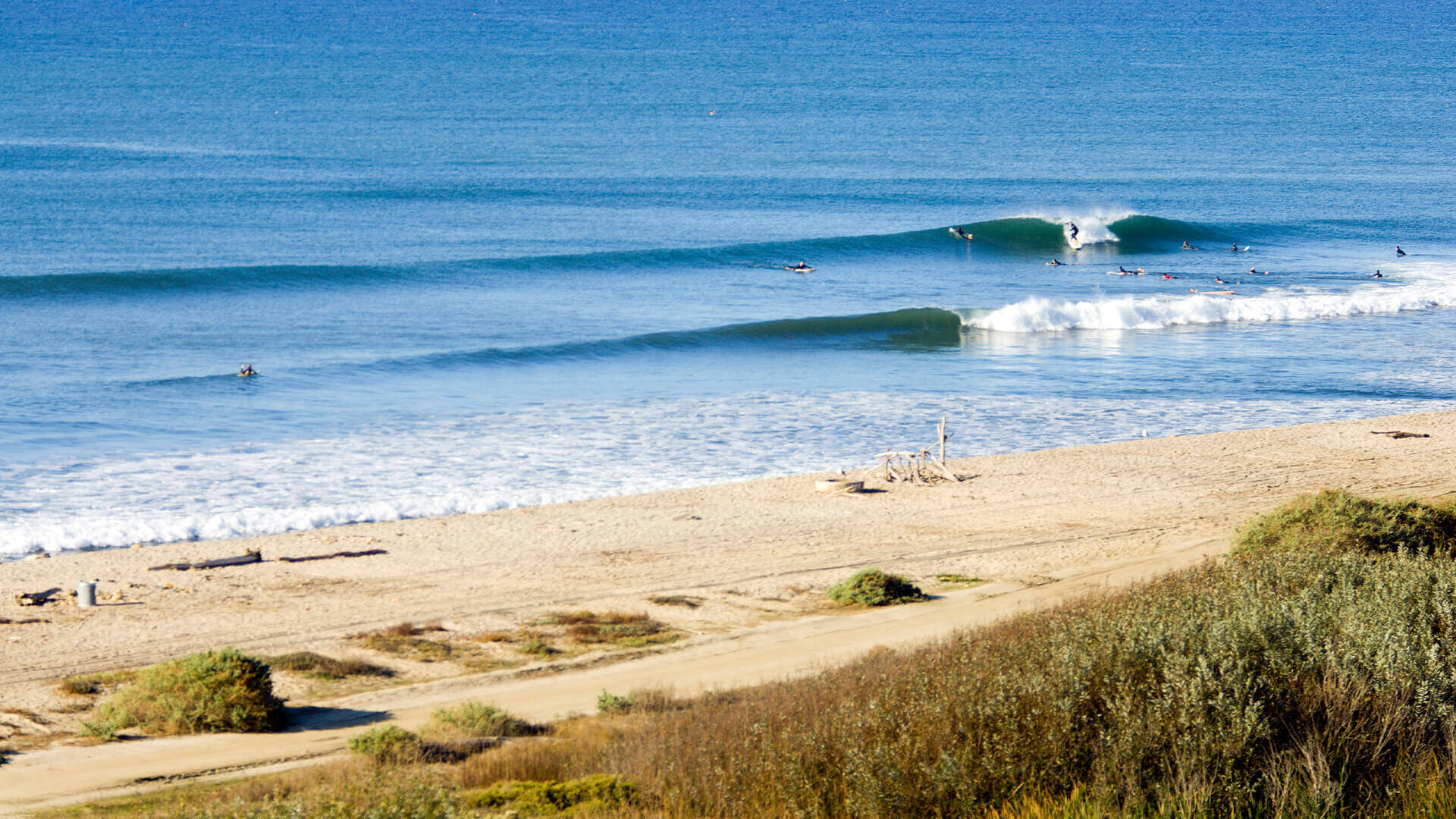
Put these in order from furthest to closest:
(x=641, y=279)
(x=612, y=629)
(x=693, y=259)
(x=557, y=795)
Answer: (x=693, y=259) → (x=641, y=279) → (x=612, y=629) → (x=557, y=795)

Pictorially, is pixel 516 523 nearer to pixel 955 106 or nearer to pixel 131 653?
pixel 131 653

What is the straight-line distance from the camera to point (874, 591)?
14.0 meters

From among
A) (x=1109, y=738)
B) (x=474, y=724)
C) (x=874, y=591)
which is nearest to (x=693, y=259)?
(x=874, y=591)

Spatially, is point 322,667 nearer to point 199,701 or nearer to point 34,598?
point 199,701

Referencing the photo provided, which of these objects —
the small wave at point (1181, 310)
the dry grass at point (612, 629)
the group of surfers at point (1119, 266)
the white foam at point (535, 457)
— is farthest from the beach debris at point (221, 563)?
the group of surfers at point (1119, 266)

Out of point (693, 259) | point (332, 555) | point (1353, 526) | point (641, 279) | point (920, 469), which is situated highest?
point (693, 259)

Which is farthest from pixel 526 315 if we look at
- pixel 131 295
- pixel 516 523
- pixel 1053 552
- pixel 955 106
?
pixel 955 106

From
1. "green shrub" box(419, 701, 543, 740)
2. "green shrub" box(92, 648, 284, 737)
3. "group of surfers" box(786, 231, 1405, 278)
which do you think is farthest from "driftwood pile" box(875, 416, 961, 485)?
"group of surfers" box(786, 231, 1405, 278)

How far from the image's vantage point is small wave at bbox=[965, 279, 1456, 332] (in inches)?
1507

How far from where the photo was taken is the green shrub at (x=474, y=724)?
9477 mm

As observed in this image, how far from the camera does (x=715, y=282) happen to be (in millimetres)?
→ 42406

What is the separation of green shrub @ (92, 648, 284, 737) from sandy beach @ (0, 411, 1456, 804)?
0.35m

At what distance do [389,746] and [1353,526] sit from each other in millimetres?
9240

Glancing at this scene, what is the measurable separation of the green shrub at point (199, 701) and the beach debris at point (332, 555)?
221 inches
